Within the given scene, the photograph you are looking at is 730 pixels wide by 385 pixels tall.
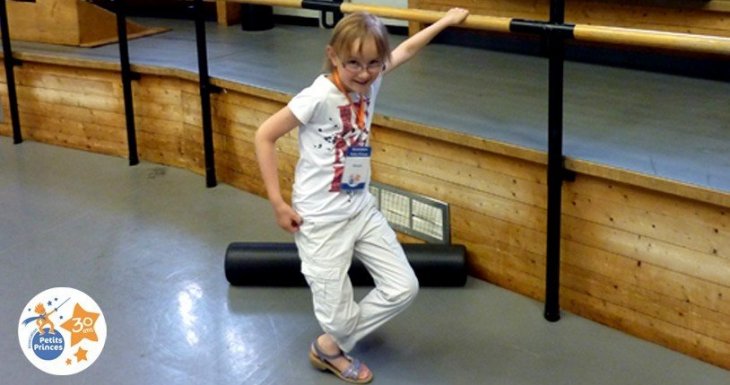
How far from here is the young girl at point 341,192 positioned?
201 cm

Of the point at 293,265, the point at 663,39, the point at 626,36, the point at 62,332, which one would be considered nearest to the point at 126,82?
the point at 293,265

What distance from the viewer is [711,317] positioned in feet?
7.30

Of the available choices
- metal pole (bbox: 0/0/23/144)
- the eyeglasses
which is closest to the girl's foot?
the eyeglasses

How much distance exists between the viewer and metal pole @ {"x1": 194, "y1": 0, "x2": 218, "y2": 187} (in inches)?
135

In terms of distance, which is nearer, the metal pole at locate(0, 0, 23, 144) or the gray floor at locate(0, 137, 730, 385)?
the gray floor at locate(0, 137, 730, 385)

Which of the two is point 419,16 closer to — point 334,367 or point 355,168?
point 355,168

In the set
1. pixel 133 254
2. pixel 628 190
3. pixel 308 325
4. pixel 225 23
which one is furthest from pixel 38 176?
pixel 628 190

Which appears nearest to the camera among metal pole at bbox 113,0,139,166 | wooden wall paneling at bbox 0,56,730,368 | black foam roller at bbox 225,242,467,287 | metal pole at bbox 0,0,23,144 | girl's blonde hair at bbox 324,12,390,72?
girl's blonde hair at bbox 324,12,390,72

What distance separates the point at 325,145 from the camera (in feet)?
6.88

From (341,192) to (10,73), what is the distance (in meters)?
2.64

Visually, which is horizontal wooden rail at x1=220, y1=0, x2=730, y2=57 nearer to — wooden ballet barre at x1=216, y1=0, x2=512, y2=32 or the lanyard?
wooden ballet barre at x1=216, y1=0, x2=512, y2=32

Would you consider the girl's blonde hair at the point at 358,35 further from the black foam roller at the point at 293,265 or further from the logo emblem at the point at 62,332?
the logo emblem at the point at 62,332

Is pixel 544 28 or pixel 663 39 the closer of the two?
pixel 663 39

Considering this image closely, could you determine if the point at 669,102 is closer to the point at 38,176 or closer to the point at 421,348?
the point at 421,348
